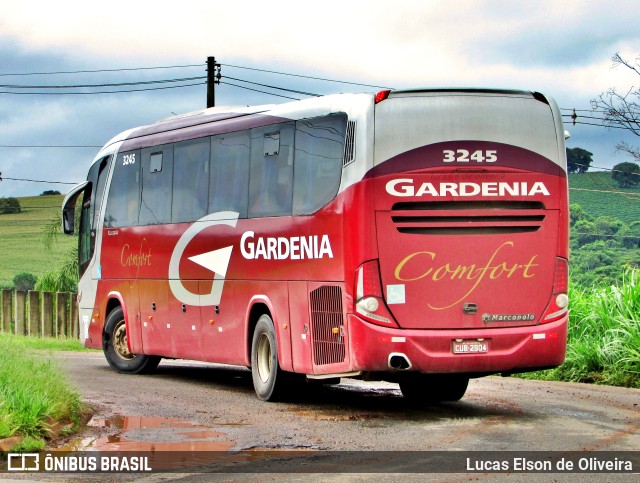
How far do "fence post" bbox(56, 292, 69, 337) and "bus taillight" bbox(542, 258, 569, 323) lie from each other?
30356mm

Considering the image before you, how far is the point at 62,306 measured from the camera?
42562 millimetres

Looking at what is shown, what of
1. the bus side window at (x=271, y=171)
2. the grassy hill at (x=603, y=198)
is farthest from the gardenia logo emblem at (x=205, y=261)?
the grassy hill at (x=603, y=198)

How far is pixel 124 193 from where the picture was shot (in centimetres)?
2084

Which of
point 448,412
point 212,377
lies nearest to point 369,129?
point 448,412

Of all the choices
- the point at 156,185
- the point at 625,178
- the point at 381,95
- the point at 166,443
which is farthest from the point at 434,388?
the point at 625,178

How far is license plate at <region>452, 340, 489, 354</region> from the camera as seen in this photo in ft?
45.4

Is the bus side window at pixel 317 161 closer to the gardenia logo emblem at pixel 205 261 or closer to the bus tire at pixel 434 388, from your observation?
the gardenia logo emblem at pixel 205 261

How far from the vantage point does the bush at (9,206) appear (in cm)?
8256

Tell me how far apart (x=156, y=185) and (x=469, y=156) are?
7059 millimetres

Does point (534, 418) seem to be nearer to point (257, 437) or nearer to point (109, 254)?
point (257, 437)

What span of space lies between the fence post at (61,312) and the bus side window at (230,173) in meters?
26.0

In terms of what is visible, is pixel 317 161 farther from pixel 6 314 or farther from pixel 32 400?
pixel 6 314

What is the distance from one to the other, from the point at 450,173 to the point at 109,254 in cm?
906

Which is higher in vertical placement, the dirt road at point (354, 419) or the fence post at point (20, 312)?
the dirt road at point (354, 419)
